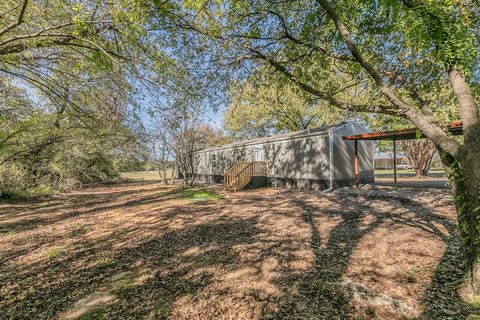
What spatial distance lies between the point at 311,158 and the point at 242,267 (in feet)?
31.6

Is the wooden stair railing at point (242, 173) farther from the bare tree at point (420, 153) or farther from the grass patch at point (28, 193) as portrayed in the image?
the bare tree at point (420, 153)

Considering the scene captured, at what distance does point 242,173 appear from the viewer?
1419 centimetres

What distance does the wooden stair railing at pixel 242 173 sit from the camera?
13906mm

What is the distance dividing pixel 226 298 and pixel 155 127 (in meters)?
15.5

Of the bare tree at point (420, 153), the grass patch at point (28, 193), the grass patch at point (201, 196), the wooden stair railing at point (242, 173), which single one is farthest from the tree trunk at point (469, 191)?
the grass patch at point (28, 193)

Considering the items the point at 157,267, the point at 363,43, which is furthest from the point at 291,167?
the point at 157,267

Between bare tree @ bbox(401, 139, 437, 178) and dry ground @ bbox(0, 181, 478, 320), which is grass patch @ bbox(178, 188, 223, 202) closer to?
dry ground @ bbox(0, 181, 478, 320)

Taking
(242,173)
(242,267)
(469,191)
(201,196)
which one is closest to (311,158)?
(242,173)

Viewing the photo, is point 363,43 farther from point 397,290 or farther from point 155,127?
point 155,127

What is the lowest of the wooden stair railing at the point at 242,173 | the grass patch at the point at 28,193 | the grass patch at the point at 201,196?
the grass patch at the point at 201,196

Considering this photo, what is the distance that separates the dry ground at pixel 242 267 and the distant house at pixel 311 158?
4.93 metres

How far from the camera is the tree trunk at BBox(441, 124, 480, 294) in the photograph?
97.3 inches

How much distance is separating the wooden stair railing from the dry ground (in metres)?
6.86

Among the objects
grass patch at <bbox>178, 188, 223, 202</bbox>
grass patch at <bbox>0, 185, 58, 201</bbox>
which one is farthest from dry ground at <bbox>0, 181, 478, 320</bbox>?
grass patch at <bbox>0, 185, 58, 201</bbox>
